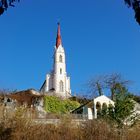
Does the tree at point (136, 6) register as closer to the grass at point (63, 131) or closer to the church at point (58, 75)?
the grass at point (63, 131)

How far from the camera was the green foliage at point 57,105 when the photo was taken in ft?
157

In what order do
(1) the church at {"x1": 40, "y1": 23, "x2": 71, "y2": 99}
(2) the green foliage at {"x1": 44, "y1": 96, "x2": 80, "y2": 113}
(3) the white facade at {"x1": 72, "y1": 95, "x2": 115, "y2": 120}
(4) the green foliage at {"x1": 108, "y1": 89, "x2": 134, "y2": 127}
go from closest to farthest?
(4) the green foliage at {"x1": 108, "y1": 89, "x2": 134, "y2": 127}
(3) the white facade at {"x1": 72, "y1": 95, "x2": 115, "y2": 120}
(2) the green foliage at {"x1": 44, "y1": 96, "x2": 80, "y2": 113}
(1) the church at {"x1": 40, "y1": 23, "x2": 71, "y2": 99}

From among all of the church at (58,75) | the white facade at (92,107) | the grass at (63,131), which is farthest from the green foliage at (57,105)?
the church at (58,75)

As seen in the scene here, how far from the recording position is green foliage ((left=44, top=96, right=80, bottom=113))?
157 feet

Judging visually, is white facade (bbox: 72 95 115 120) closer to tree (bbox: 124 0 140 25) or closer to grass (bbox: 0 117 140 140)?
grass (bbox: 0 117 140 140)

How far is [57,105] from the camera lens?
4862 cm

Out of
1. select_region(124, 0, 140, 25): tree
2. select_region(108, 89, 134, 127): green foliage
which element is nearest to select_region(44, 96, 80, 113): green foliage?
select_region(108, 89, 134, 127): green foliage

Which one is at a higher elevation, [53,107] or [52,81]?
[52,81]

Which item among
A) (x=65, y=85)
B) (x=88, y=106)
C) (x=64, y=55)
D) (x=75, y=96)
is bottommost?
(x=88, y=106)

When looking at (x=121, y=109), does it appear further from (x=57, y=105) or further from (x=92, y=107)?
(x=57, y=105)

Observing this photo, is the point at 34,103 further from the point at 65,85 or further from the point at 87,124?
the point at 65,85

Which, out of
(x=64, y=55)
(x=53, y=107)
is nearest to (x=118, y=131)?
(x=53, y=107)

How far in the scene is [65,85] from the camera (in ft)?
274

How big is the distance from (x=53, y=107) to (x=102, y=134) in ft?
55.8
